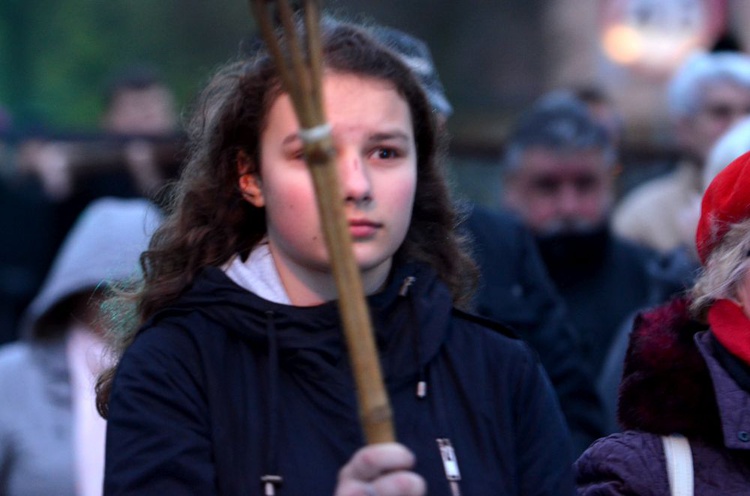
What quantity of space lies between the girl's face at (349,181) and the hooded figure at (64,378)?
172 cm

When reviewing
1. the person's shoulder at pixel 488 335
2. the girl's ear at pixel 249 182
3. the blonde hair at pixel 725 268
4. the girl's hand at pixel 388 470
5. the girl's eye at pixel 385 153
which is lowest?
the girl's hand at pixel 388 470

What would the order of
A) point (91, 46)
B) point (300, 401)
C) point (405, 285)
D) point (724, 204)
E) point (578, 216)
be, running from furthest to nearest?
point (91, 46) < point (578, 216) < point (724, 204) < point (405, 285) < point (300, 401)

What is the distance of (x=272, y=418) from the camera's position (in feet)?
7.92

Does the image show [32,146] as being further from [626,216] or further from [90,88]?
[90,88]

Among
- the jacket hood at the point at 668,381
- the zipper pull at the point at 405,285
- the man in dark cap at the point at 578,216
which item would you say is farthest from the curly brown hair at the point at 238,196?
the man in dark cap at the point at 578,216

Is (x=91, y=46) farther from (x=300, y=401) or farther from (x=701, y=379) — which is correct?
(x=300, y=401)

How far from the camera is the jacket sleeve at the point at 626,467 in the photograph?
2.68m

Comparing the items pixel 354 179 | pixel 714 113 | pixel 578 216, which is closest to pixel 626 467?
pixel 354 179

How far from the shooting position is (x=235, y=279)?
102 inches

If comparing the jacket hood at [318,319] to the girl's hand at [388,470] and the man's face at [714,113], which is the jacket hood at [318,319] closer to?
the girl's hand at [388,470]

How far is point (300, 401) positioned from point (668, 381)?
2.40 ft

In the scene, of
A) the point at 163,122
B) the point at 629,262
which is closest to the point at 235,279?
the point at 629,262

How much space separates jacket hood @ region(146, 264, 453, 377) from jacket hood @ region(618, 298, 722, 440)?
17.1 inches

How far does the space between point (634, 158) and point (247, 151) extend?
228 inches
